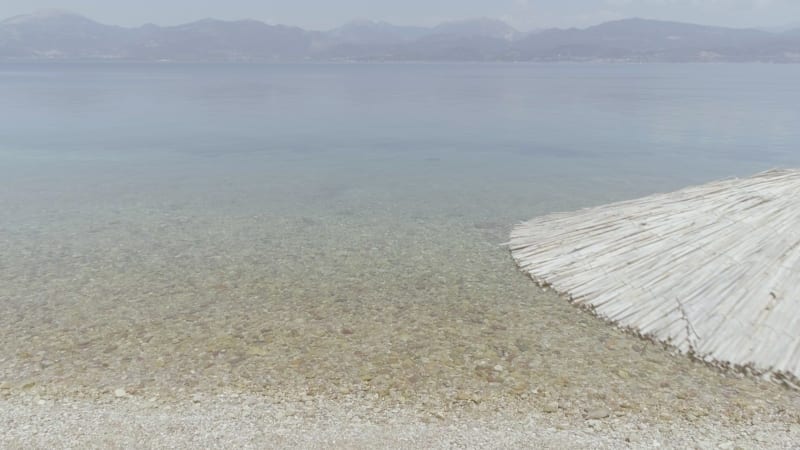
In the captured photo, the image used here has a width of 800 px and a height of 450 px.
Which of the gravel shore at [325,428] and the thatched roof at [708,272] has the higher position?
the thatched roof at [708,272]

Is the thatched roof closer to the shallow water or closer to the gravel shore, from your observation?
the shallow water

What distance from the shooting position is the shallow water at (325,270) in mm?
7645

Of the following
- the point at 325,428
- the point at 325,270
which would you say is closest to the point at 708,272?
the point at 325,428

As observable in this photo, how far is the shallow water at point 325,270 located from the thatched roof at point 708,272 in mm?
348

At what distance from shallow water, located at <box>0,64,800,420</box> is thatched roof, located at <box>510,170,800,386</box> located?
35 cm

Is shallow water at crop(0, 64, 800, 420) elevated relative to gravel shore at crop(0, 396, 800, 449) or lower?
lower

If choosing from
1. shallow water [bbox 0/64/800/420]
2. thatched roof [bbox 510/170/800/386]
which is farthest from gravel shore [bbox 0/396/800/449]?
thatched roof [bbox 510/170/800/386]

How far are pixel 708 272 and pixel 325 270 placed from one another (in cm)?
666

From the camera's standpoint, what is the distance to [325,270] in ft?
38.5

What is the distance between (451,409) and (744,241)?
4.32m

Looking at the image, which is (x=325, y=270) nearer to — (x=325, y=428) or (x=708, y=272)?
(x=325, y=428)

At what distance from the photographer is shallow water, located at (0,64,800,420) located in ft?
25.1

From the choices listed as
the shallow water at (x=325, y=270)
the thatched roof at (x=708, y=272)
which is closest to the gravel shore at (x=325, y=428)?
the shallow water at (x=325, y=270)

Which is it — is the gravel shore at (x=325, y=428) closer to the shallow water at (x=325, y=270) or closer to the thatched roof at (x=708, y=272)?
the shallow water at (x=325, y=270)
